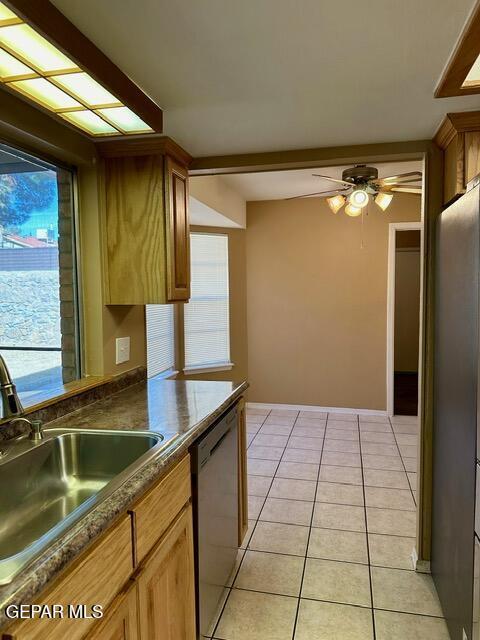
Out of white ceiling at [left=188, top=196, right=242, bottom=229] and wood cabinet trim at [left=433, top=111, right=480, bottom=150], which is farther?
white ceiling at [left=188, top=196, right=242, bottom=229]

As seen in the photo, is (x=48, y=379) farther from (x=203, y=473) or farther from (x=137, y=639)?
(x=137, y=639)

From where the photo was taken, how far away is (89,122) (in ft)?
5.79

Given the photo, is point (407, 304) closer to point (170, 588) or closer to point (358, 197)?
point (358, 197)

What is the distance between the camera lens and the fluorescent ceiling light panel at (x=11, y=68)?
119 centimetres

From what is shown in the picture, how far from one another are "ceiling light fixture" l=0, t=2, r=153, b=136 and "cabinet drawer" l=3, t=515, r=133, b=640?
129 centimetres

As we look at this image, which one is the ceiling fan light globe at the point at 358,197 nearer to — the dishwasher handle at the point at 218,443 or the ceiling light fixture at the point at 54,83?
the ceiling light fixture at the point at 54,83

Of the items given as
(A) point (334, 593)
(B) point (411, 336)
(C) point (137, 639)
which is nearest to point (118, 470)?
(C) point (137, 639)

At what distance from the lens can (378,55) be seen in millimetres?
1390

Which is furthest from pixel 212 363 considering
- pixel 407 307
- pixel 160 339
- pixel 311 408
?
pixel 407 307

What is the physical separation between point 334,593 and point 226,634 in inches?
22.8

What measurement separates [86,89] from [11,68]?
0.77 feet

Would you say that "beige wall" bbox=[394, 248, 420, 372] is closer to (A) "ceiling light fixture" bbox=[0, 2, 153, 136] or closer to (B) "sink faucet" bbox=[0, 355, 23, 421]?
(A) "ceiling light fixture" bbox=[0, 2, 153, 136]

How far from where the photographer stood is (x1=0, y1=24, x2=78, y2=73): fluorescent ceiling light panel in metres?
1.10

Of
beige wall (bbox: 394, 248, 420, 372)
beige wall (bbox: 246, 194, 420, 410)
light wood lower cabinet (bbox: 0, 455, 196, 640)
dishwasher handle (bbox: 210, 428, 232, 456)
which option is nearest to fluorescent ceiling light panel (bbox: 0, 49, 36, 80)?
light wood lower cabinet (bbox: 0, 455, 196, 640)
